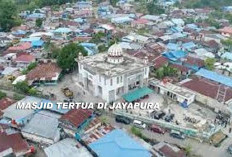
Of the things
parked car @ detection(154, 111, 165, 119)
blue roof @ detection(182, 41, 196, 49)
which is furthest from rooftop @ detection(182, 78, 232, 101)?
blue roof @ detection(182, 41, 196, 49)

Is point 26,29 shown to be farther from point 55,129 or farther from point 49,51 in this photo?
point 55,129

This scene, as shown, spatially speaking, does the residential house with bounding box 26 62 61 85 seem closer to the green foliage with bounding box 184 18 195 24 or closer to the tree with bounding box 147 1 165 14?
the green foliage with bounding box 184 18 195 24

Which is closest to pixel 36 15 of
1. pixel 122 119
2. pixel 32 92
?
pixel 32 92

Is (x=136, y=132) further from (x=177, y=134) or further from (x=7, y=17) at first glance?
(x=7, y=17)

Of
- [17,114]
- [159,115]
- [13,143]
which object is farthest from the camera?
[159,115]

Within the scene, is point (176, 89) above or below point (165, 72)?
below

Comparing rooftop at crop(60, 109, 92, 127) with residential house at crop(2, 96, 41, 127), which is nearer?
rooftop at crop(60, 109, 92, 127)
